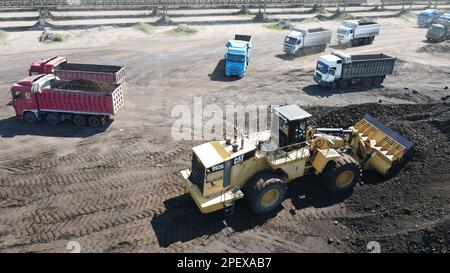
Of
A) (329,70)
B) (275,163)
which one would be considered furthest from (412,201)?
(329,70)

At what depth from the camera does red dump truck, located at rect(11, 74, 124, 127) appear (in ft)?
66.1

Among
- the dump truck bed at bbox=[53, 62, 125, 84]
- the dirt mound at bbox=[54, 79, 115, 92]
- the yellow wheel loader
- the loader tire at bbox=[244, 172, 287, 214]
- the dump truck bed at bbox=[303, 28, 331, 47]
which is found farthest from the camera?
the dump truck bed at bbox=[303, 28, 331, 47]

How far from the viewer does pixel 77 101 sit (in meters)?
20.2

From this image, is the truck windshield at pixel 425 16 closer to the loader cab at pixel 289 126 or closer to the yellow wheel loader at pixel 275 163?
the yellow wheel loader at pixel 275 163

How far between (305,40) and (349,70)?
9695mm

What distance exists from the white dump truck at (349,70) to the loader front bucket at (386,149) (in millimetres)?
10526

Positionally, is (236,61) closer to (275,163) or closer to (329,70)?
(329,70)

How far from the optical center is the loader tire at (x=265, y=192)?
1284 centimetres

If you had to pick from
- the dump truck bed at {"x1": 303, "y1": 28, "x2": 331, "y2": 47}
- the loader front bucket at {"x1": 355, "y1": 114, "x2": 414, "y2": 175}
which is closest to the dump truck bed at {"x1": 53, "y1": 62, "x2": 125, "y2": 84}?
the loader front bucket at {"x1": 355, "y1": 114, "x2": 414, "y2": 175}

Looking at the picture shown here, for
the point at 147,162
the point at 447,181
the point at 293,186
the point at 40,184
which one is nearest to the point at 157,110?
the point at 147,162

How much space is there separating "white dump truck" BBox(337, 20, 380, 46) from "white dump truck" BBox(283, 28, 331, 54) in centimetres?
182

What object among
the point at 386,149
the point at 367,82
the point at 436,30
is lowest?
the point at 367,82

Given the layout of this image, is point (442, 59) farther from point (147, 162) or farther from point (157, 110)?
point (147, 162)

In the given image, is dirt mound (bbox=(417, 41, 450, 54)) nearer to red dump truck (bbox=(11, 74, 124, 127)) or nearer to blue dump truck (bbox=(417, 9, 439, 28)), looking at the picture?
blue dump truck (bbox=(417, 9, 439, 28))
